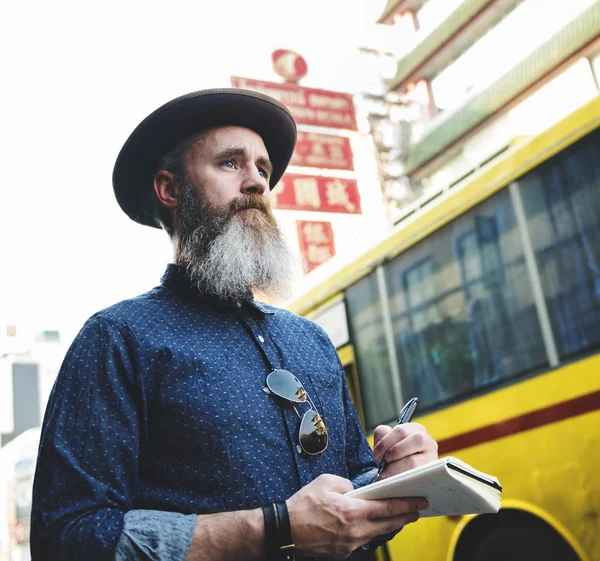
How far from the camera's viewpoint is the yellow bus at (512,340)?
3393mm

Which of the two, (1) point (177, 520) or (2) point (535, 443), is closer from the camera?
(1) point (177, 520)

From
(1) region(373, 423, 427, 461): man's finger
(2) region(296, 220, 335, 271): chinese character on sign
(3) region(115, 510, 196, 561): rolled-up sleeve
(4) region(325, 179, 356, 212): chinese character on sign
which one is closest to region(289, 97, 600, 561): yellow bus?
(1) region(373, 423, 427, 461): man's finger

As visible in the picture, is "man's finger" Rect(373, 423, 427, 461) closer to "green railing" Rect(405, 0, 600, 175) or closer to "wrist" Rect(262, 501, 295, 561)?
"wrist" Rect(262, 501, 295, 561)

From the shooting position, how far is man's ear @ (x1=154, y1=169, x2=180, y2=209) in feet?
6.54

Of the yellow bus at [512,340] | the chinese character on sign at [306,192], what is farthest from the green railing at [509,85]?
the yellow bus at [512,340]

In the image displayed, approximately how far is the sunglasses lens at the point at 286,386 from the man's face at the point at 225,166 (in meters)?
0.56

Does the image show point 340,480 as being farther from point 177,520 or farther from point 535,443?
point 535,443

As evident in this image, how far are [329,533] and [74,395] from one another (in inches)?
24.3

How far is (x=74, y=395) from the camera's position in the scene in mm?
1426

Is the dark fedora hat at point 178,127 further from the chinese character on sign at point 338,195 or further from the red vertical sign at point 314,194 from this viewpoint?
the chinese character on sign at point 338,195

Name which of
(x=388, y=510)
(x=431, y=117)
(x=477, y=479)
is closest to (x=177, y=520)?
(x=388, y=510)

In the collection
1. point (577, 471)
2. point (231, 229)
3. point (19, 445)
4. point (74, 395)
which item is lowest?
point (577, 471)

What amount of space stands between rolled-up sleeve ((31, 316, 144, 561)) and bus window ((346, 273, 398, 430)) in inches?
143

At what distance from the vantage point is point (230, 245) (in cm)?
185
